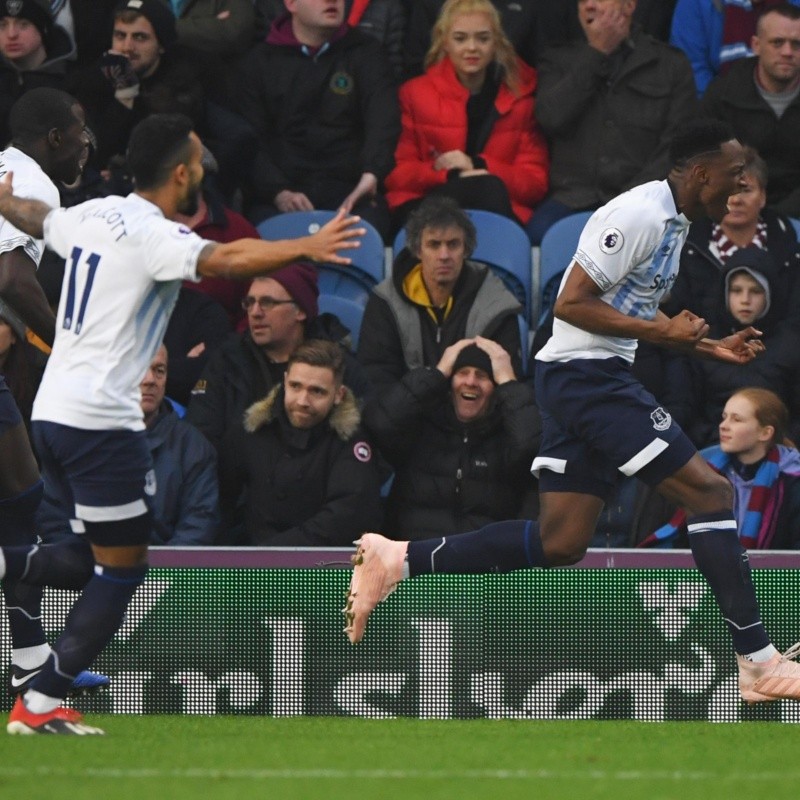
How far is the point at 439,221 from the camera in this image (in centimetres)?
970

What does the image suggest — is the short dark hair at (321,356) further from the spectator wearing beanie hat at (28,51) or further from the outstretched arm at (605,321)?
the spectator wearing beanie hat at (28,51)

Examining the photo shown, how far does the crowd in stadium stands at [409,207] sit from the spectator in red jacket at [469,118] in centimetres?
2

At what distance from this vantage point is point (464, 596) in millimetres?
7883

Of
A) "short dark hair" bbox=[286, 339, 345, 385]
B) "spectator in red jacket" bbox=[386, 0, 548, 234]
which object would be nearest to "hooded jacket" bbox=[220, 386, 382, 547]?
"short dark hair" bbox=[286, 339, 345, 385]

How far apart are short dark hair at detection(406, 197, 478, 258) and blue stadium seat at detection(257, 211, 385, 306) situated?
0.75 meters

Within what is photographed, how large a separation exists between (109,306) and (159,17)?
16.7ft

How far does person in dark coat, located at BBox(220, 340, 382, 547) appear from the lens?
877 centimetres

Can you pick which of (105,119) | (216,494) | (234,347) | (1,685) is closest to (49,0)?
(105,119)

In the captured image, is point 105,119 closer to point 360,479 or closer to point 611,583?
point 360,479

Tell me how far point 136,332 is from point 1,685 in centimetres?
240

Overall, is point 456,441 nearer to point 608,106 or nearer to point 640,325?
point 640,325

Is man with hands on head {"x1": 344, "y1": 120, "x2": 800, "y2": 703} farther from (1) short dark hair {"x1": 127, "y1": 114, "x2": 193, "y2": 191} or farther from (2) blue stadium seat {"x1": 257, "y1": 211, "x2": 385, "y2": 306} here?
(2) blue stadium seat {"x1": 257, "y1": 211, "x2": 385, "y2": 306}

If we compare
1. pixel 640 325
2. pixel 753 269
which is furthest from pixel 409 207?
pixel 640 325

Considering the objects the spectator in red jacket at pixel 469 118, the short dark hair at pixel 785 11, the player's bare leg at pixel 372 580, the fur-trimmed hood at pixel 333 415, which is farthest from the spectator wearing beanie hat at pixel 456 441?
the short dark hair at pixel 785 11
